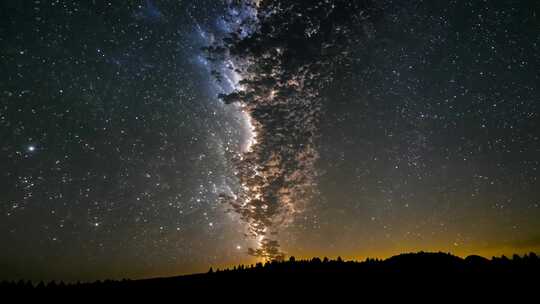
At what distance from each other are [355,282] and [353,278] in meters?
0.33

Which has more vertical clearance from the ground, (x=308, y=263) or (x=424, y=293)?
(x=308, y=263)

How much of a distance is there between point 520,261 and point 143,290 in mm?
18189

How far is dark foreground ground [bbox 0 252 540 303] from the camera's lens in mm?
13341

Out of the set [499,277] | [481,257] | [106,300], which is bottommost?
[106,300]

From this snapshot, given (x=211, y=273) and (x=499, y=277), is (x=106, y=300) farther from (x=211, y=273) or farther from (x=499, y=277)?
(x=499, y=277)

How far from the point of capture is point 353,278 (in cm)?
1590

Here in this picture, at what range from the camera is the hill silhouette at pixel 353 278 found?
45.0 ft

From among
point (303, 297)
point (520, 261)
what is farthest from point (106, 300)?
point (520, 261)

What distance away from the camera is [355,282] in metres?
15.6

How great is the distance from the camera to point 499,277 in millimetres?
13625

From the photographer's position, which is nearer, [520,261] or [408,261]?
[520,261]

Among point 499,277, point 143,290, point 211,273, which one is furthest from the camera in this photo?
point 211,273

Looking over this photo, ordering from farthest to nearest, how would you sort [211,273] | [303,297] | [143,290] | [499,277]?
1. [211,273]
2. [143,290]
3. [303,297]
4. [499,277]

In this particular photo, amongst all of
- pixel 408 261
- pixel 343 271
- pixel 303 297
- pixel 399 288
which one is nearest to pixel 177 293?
pixel 303 297
